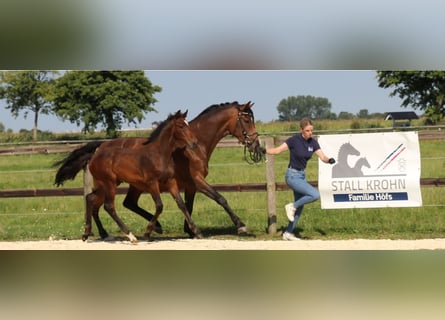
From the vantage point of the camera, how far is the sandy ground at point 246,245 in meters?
7.83

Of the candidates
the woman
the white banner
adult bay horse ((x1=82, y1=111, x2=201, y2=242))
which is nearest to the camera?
the woman

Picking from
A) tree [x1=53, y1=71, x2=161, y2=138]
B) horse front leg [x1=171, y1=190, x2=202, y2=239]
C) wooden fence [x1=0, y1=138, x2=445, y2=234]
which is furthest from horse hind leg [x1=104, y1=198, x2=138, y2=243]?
tree [x1=53, y1=71, x2=161, y2=138]

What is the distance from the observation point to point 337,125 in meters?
15.6

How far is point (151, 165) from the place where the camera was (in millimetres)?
8352

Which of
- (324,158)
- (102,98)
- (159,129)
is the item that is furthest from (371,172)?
(102,98)

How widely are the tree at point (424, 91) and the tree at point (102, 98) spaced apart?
806 centimetres

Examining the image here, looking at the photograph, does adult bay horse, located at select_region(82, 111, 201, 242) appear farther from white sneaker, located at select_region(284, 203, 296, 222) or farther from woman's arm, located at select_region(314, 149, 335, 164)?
woman's arm, located at select_region(314, 149, 335, 164)

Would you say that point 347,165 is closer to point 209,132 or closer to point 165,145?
point 209,132

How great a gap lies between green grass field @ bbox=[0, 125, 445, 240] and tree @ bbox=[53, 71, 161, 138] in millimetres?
2924

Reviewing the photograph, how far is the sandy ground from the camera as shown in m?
7.83

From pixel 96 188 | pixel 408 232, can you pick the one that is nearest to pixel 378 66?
pixel 408 232

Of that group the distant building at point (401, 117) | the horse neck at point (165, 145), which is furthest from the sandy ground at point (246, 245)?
the distant building at point (401, 117)

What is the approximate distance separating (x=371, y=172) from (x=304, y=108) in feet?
23.6

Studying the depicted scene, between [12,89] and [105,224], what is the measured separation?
1137 centimetres
